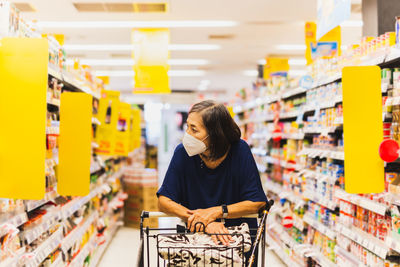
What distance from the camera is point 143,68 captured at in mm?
8109

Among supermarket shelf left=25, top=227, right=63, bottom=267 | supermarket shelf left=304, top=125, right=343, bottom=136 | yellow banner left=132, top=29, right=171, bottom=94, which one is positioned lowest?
supermarket shelf left=25, top=227, right=63, bottom=267

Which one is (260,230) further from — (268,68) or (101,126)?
(268,68)

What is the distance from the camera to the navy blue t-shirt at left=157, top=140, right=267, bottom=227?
7.43 ft

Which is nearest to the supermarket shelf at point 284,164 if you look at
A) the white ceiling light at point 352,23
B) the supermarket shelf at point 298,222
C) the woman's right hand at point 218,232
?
the supermarket shelf at point 298,222

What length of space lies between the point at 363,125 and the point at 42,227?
8.07ft

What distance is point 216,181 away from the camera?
228 cm

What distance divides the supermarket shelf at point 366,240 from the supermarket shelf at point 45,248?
2437 mm

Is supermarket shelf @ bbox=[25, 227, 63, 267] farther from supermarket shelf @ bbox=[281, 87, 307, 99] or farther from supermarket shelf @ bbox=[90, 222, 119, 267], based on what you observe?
supermarket shelf @ bbox=[281, 87, 307, 99]

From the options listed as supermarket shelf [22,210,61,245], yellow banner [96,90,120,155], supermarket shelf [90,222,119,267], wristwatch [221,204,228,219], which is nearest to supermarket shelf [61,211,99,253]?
supermarket shelf [22,210,61,245]

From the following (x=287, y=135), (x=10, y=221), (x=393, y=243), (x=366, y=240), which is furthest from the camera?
(x=287, y=135)

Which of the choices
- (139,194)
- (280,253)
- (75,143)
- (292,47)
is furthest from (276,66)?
(75,143)

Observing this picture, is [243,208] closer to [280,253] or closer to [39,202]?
[39,202]

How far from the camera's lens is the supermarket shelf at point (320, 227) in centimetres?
403

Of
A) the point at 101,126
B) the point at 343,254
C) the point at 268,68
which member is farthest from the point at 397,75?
the point at 268,68
